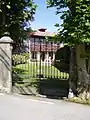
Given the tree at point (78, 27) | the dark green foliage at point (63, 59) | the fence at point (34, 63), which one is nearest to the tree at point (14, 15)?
the fence at point (34, 63)


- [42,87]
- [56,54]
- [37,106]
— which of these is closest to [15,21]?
[56,54]

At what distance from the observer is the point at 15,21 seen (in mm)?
14414

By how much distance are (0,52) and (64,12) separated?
9.63 feet

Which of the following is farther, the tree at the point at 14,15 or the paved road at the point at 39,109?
the tree at the point at 14,15

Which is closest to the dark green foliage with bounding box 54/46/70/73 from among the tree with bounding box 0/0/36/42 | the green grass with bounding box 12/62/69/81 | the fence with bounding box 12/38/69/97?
the fence with bounding box 12/38/69/97

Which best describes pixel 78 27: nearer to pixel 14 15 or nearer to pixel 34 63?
pixel 34 63

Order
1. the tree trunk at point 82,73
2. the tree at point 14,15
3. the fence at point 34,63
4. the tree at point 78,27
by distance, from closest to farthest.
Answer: the tree at point 78,27 < the tree trunk at point 82,73 < the fence at point 34,63 < the tree at point 14,15

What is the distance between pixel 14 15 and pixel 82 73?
234 inches

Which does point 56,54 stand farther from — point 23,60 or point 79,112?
point 79,112

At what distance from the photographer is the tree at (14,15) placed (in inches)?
565

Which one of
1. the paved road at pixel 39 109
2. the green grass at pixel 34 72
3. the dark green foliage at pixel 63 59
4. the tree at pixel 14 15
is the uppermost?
the tree at pixel 14 15

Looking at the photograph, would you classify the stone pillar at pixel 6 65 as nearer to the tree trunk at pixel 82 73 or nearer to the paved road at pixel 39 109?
the paved road at pixel 39 109

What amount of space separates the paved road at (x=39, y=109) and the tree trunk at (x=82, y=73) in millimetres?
736

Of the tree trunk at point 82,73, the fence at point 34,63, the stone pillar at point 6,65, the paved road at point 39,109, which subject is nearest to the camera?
the paved road at point 39,109
